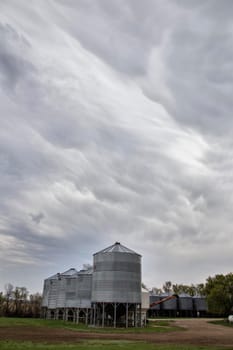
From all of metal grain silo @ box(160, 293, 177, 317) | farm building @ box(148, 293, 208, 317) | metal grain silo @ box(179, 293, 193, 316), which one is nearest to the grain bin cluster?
farm building @ box(148, 293, 208, 317)

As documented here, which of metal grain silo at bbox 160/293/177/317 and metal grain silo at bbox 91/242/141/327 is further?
metal grain silo at bbox 160/293/177/317

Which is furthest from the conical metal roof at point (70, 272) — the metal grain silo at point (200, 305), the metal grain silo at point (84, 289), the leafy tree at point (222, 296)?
the metal grain silo at point (200, 305)

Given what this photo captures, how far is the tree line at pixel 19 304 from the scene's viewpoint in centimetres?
9550

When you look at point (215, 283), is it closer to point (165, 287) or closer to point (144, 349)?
point (144, 349)

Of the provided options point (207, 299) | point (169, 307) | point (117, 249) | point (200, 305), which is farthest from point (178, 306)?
point (117, 249)

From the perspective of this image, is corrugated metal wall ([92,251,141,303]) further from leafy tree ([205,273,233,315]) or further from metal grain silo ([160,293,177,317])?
metal grain silo ([160,293,177,317])

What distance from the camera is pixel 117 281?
54656 mm

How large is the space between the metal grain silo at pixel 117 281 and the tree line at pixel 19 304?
4713 centimetres

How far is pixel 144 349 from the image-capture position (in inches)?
984

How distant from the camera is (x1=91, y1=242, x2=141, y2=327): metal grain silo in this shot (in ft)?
179

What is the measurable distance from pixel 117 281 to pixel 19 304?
205ft

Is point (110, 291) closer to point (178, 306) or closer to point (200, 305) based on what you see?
point (178, 306)

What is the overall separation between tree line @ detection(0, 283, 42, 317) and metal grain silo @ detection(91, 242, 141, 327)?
47.1 meters

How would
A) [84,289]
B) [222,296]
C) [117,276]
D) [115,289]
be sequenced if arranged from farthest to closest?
1. [222,296]
2. [84,289]
3. [117,276]
4. [115,289]
